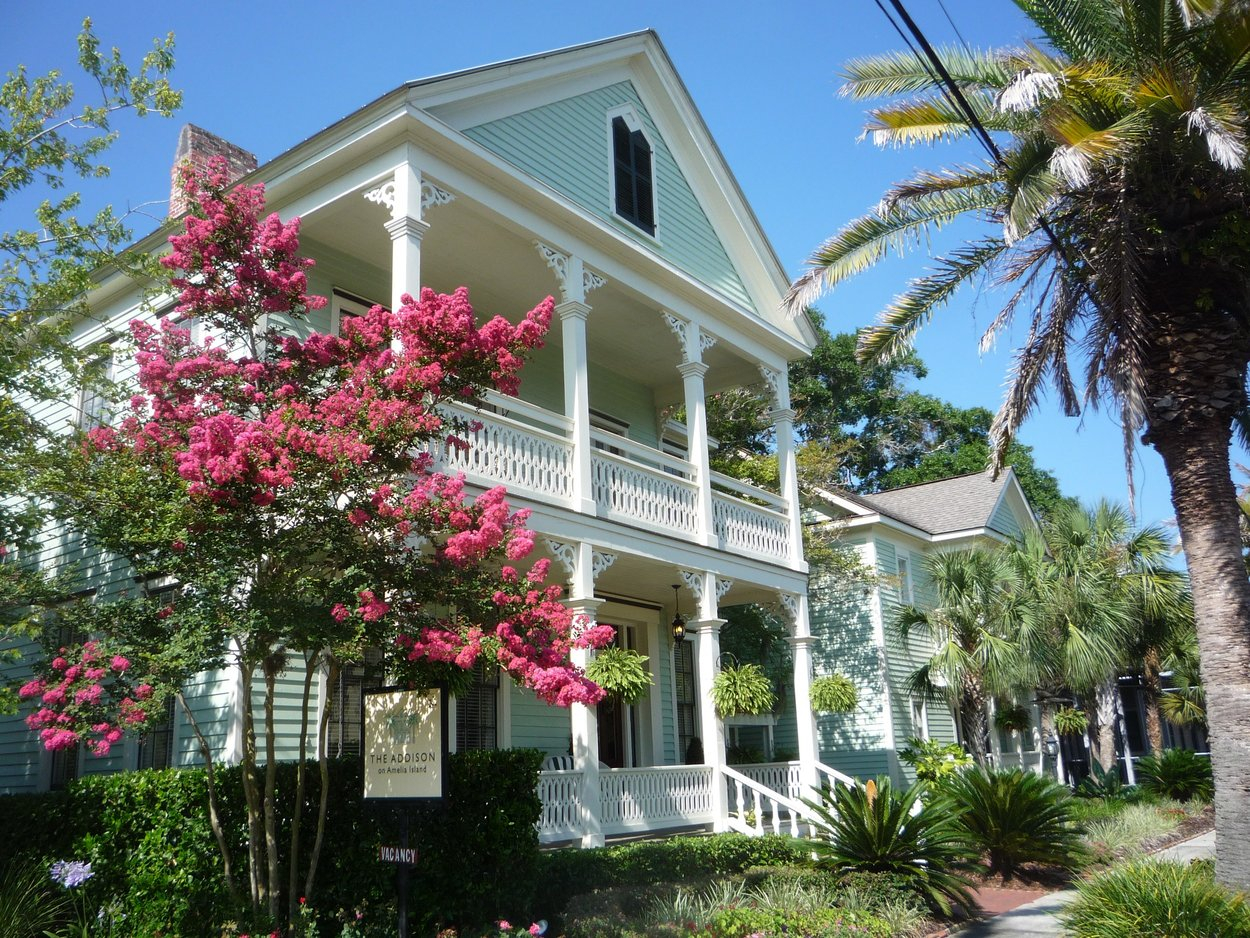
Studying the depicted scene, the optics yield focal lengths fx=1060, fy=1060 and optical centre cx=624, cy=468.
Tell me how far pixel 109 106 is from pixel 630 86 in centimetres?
745

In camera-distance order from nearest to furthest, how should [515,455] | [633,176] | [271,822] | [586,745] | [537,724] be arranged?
1. [271,822]
2. [586,745]
3. [515,455]
4. [537,724]
5. [633,176]

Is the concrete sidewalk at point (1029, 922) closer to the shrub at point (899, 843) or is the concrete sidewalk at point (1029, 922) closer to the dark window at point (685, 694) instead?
the shrub at point (899, 843)

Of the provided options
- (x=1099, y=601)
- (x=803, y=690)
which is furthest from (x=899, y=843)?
(x=1099, y=601)

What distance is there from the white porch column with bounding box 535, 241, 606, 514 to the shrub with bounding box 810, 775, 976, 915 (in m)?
4.49

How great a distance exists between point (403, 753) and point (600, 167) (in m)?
9.55

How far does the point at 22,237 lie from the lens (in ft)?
36.7

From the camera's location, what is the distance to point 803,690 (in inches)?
601

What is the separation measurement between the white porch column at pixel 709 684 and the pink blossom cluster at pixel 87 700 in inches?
295

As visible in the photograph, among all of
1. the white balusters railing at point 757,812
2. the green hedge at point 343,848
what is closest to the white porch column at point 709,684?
the white balusters railing at point 757,812

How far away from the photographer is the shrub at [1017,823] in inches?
530

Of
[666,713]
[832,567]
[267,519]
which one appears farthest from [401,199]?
[832,567]

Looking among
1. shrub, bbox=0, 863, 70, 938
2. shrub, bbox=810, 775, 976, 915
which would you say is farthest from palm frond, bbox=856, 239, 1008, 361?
shrub, bbox=0, 863, 70, 938

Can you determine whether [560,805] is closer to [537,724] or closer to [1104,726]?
[537,724]

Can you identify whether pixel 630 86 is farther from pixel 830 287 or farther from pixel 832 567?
pixel 832 567
